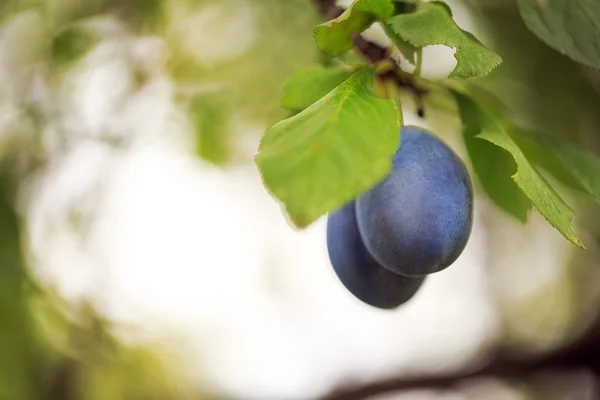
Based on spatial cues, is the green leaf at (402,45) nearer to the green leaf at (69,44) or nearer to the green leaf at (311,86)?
the green leaf at (311,86)

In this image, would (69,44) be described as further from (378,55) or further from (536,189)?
(536,189)

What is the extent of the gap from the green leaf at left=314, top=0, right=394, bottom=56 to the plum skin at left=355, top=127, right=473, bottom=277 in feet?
0.35

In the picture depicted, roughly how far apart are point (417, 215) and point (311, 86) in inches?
→ 7.0

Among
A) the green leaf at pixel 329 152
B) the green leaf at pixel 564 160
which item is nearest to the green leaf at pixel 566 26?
the green leaf at pixel 564 160

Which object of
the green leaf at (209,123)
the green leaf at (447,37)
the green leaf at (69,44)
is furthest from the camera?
the green leaf at (209,123)

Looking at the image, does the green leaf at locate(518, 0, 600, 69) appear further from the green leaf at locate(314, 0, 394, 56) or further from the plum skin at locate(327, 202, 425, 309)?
the plum skin at locate(327, 202, 425, 309)

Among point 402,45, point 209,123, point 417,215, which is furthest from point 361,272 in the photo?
point 209,123

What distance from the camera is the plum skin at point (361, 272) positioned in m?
0.65

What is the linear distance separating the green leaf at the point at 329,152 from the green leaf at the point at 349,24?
8cm

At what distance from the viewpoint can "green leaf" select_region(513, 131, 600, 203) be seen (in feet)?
1.91

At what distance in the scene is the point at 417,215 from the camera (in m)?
0.54

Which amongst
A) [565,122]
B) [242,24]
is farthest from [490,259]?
[242,24]

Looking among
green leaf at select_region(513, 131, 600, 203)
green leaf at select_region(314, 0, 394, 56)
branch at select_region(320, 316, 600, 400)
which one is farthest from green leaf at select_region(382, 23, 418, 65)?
branch at select_region(320, 316, 600, 400)

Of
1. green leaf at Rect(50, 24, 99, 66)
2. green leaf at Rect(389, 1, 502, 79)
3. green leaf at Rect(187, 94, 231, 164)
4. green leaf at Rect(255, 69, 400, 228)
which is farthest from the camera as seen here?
green leaf at Rect(187, 94, 231, 164)
